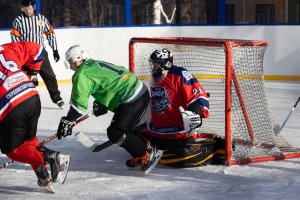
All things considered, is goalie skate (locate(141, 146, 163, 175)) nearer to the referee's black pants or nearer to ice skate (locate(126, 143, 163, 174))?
ice skate (locate(126, 143, 163, 174))

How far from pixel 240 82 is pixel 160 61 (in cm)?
75

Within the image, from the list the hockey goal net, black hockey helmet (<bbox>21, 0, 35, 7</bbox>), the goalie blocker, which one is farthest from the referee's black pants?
the goalie blocker

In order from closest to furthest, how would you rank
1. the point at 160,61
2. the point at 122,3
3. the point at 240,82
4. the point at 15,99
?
the point at 15,99, the point at 160,61, the point at 240,82, the point at 122,3

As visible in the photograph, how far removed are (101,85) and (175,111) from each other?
2.08ft

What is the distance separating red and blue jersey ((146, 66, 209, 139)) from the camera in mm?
4629

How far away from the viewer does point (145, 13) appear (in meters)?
10.1

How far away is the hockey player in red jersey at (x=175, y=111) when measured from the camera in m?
4.63

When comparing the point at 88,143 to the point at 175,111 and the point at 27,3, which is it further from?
the point at 27,3

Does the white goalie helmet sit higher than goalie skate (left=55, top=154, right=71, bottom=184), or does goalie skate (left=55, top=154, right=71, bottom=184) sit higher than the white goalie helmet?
the white goalie helmet

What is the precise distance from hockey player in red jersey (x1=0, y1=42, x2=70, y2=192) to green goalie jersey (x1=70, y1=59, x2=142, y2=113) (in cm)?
27

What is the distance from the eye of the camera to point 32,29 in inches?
297

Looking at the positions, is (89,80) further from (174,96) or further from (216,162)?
(216,162)

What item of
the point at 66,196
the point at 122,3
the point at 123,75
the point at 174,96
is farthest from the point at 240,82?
the point at 122,3

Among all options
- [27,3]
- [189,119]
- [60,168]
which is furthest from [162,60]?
[27,3]
